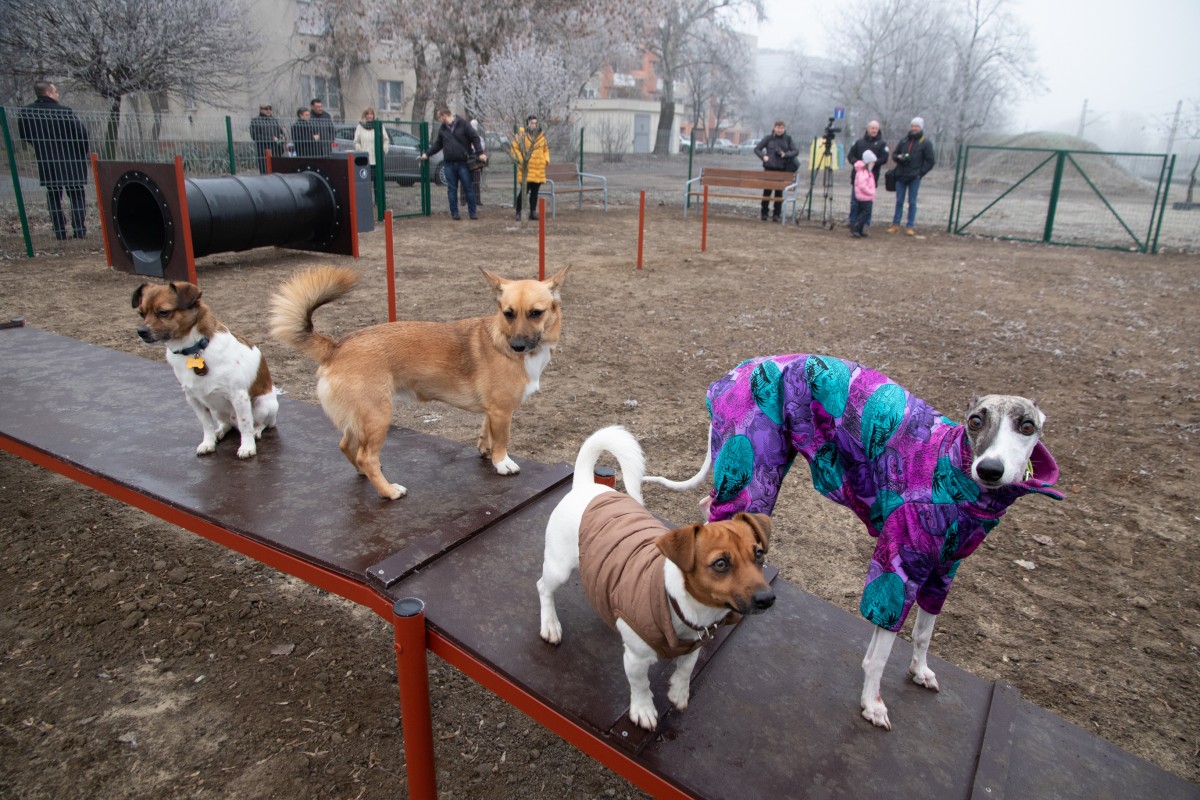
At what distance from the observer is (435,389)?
11.6 ft

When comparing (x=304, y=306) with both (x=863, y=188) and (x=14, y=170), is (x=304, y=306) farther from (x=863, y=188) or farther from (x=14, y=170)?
(x=863, y=188)

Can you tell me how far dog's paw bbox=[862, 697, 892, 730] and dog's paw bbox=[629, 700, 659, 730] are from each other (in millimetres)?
688

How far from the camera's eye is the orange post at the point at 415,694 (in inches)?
88.0

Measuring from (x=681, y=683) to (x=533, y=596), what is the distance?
703mm

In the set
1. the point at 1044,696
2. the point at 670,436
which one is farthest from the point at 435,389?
the point at 1044,696

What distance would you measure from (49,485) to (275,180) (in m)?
7.16

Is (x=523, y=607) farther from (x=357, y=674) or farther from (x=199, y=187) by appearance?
(x=199, y=187)

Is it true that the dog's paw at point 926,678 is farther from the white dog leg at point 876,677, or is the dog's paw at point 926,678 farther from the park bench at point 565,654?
the white dog leg at point 876,677

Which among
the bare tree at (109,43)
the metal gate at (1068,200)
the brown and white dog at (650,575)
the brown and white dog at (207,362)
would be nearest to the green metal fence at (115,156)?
the bare tree at (109,43)

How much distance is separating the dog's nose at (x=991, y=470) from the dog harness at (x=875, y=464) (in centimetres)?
7

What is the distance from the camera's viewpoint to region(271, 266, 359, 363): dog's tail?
11.0 ft

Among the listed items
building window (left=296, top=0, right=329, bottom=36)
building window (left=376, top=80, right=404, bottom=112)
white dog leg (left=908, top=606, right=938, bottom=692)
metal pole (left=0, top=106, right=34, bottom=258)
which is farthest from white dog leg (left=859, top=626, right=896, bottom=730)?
building window (left=376, top=80, right=404, bottom=112)

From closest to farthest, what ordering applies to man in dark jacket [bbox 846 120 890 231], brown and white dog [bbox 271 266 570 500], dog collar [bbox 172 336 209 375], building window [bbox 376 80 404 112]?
brown and white dog [bbox 271 266 570 500] → dog collar [bbox 172 336 209 375] → man in dark jacket [bbox 846 120 890 231] → building window [bbox 376 80 404 112]

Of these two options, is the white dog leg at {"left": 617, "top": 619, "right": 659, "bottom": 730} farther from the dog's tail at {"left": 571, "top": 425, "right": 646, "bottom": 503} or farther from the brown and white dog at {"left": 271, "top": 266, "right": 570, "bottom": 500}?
the brown and white dog at {"left": 271, "top": 266, "right": 570, "bottom": 500}
